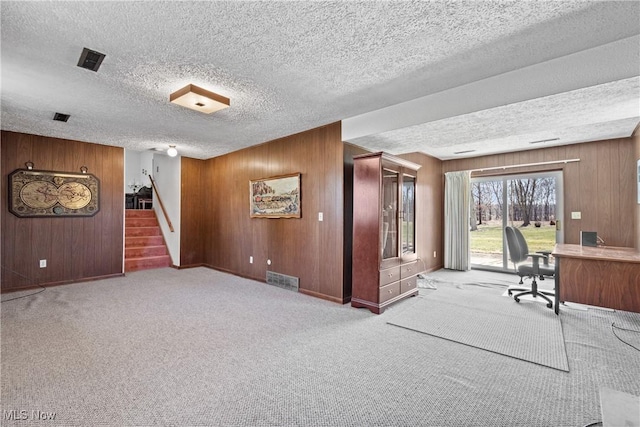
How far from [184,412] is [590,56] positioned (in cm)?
379

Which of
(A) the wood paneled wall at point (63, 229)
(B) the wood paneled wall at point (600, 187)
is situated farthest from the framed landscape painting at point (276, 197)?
(B) the wood paneled wall at point (600, 187)

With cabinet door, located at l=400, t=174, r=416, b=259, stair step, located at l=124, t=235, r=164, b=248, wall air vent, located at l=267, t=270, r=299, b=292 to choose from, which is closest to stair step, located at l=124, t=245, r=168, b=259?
stair step, located at l=124, t=235, r=164, b=248

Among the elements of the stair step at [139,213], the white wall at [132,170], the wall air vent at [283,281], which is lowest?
the wall air vent at [283,281]

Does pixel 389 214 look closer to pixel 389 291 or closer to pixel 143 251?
pixel 389 291

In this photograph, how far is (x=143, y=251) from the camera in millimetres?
6645

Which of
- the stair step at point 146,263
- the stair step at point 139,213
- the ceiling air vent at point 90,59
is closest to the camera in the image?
the ceiling air vent at point 90,59

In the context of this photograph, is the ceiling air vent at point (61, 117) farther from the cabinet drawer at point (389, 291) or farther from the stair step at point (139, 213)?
the cabinet drawer at point (389, 291)

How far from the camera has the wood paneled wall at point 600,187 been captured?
4.55m

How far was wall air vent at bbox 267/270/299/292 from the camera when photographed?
468 cm

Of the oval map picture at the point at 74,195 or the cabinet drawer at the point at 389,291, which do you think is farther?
the oval map picture at the point at 74,195

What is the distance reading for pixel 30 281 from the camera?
4723mm

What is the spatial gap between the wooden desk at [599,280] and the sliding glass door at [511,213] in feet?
7.34

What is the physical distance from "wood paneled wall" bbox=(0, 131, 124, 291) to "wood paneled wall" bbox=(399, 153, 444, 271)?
5666 mm

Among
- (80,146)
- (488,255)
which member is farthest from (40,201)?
(488,255)
